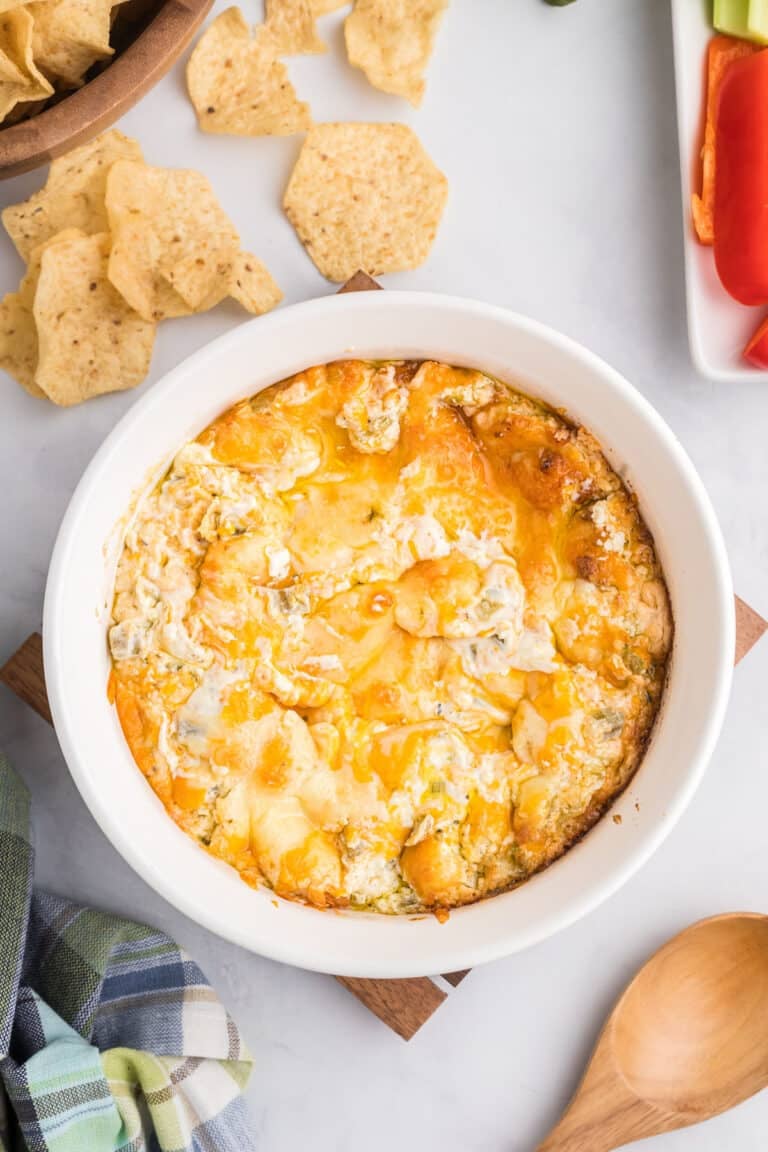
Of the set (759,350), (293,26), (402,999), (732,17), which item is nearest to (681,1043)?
(402,999)

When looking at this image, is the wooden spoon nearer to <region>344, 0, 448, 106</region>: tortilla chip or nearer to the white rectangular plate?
the white rectangular plate

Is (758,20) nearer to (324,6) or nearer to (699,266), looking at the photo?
(699,266)

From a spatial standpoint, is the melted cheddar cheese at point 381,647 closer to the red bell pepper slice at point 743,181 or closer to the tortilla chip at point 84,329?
the tortilla chip at point 84,329

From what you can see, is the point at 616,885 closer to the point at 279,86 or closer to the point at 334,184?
the point at 334,184

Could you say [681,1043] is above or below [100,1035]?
below

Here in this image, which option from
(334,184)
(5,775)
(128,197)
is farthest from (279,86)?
(5,775)

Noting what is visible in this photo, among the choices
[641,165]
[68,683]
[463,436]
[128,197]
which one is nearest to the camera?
[68,683]

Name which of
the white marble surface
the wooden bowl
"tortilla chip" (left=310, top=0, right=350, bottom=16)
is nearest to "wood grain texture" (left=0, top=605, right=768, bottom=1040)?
the white marble surface
